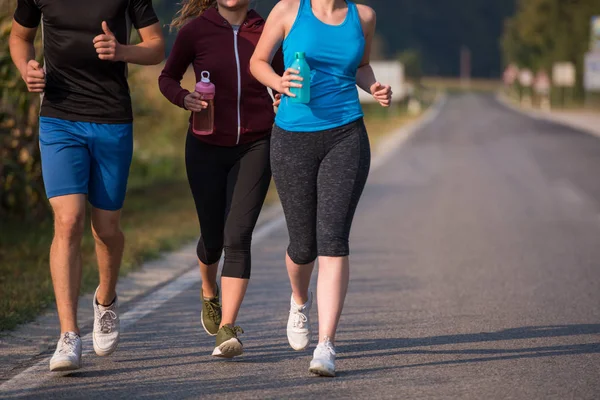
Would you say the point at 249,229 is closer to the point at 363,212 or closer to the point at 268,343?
the point at 268,343

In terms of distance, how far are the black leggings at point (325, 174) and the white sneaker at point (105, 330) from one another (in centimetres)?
101

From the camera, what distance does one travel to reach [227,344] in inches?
212

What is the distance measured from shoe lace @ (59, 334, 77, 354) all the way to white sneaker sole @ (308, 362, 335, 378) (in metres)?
1.03

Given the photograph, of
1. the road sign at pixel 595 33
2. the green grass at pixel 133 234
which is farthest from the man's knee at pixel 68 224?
the road sign at pixel 595 33

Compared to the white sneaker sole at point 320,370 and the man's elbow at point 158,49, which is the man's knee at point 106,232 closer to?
the man's elbow at point 158,49

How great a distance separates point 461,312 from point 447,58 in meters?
195

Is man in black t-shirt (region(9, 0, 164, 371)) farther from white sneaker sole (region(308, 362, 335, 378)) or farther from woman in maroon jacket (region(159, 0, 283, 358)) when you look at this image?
white sneaker sole (region(308, 362, 335, 378))

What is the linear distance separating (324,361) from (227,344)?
1.74 ft

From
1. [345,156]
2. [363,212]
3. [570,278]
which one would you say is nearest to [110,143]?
[345,156]

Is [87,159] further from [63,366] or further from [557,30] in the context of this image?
[557,30]

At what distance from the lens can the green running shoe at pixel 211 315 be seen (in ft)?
19.3

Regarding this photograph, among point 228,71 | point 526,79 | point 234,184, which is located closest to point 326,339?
point 234,184

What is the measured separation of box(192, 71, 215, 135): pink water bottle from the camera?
5.29 meters

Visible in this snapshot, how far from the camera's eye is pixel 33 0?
5.30 meters
